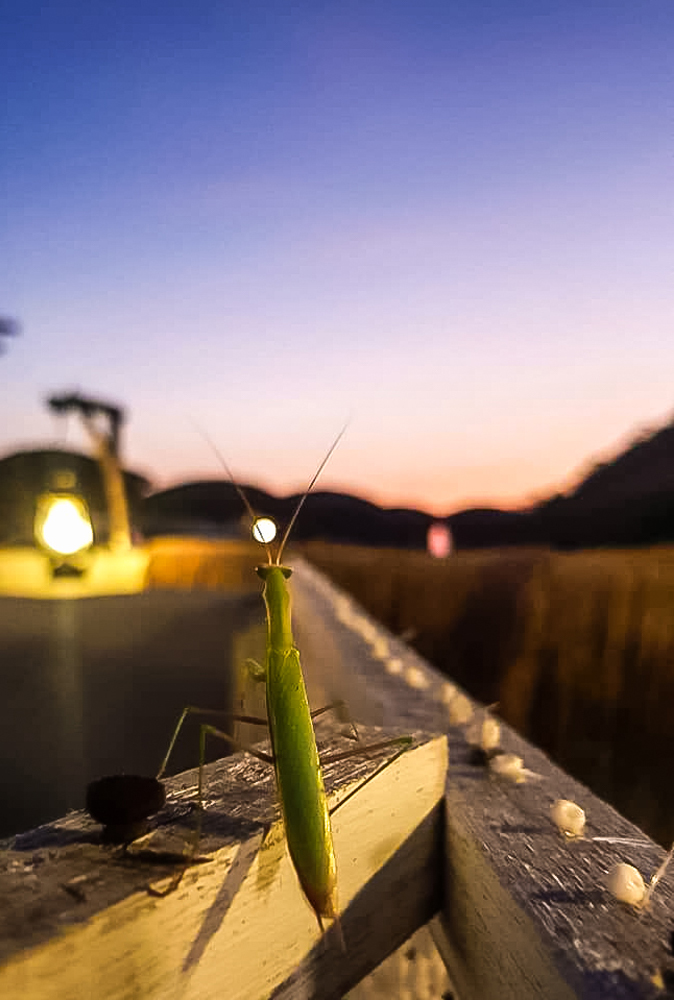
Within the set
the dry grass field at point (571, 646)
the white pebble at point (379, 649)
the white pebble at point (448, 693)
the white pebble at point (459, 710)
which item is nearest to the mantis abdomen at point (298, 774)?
the white pebble at point (459, 710)

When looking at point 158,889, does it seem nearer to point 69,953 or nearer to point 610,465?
point 69,953

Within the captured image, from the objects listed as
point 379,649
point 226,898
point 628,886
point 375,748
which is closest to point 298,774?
point 226,898

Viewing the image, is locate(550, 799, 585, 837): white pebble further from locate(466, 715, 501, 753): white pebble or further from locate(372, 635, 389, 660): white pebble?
locate(372, 635, 389, 660): white pebble

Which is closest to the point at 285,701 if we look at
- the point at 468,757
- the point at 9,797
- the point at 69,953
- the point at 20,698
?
the point at 69,953

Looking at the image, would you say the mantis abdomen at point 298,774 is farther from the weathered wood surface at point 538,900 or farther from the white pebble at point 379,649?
the white pebble at point 379,649

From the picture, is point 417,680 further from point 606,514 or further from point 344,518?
point 344,518

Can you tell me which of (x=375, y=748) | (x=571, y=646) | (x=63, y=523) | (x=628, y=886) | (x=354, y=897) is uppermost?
(x=63, y=523)

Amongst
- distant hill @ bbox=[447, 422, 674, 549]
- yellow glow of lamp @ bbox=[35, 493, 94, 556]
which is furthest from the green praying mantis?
distant hill @ bbox=[447, 422, 674, 549]
